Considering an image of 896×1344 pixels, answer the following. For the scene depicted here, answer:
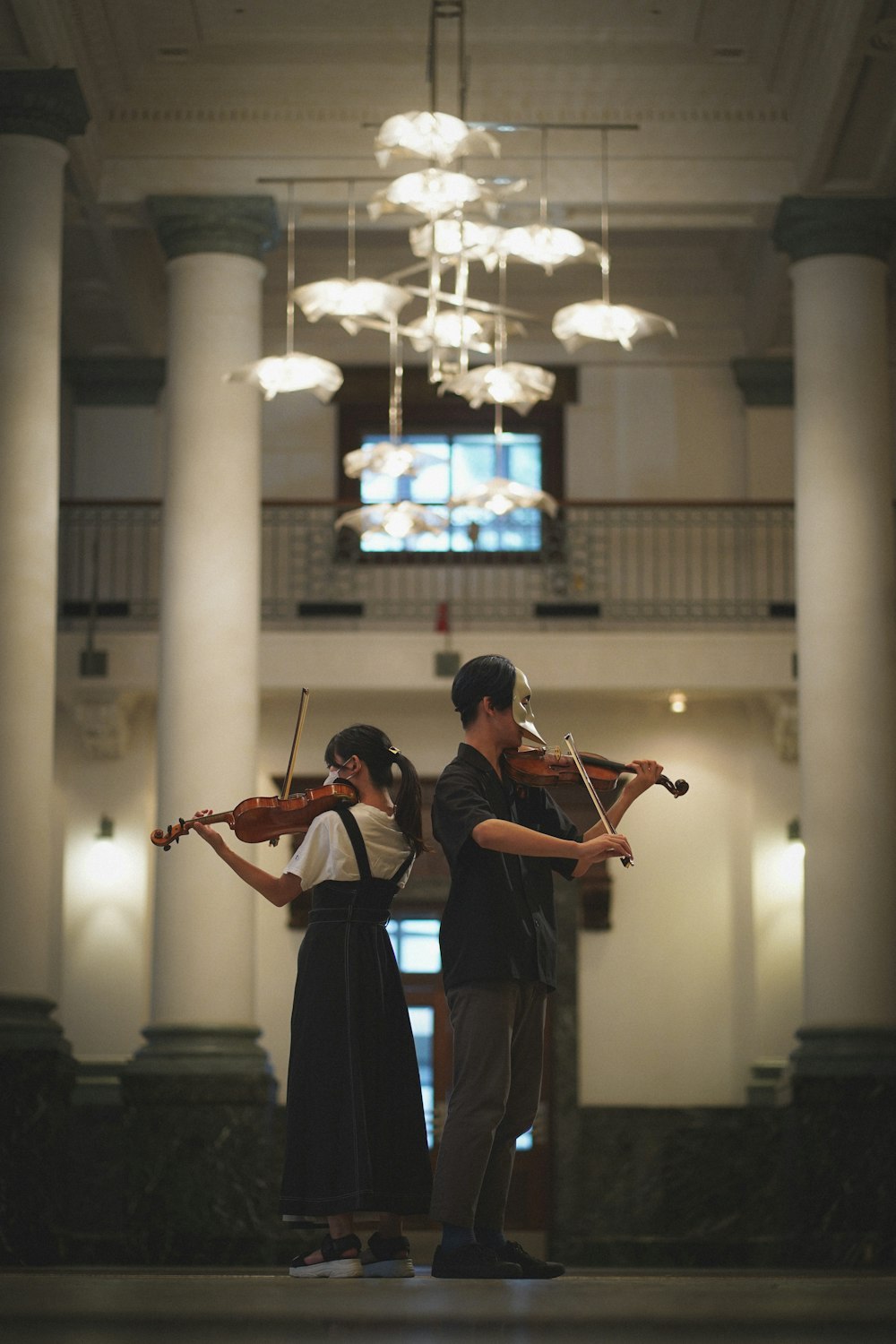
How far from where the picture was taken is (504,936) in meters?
4.23

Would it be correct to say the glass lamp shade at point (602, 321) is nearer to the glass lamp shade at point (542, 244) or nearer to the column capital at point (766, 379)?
the glass lamp shade at point (542, 244)

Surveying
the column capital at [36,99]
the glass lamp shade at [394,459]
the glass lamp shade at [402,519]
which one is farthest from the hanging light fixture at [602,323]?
the column capital at [36,99]

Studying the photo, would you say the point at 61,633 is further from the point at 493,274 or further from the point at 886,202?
the point at 886,202

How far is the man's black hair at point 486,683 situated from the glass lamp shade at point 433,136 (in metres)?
3.73

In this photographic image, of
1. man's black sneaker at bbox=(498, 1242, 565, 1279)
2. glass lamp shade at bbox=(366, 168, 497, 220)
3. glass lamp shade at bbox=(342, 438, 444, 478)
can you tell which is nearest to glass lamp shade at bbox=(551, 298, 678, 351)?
glass lamp shade at bbox=(366, 168, 497, 220)

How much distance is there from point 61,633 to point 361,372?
3.06m

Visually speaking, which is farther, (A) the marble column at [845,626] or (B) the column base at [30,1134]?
(A) the marble column at [845,626]

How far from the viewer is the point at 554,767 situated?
4309 mm

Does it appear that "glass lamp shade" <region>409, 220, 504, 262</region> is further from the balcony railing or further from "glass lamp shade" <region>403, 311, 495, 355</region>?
the balcony railing

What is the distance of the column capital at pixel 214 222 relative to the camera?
10641 mm

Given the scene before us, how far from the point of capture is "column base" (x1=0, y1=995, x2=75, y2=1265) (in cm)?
868

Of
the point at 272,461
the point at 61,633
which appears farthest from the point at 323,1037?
the point at 272,461

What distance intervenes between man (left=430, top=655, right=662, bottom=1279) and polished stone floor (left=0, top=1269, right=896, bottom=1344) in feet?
2.37

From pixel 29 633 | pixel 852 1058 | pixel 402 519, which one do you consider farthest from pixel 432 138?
pixel 852 1058
